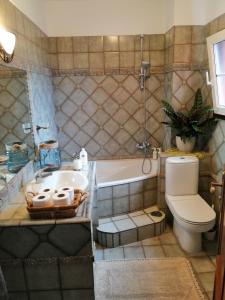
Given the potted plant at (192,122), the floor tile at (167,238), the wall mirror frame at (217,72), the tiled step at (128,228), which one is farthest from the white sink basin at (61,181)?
the wall mirror frame at (217,72)

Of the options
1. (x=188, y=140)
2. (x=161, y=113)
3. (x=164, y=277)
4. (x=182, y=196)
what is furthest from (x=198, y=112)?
(x=164, y=277)

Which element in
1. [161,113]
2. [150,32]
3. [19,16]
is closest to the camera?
[19,16]

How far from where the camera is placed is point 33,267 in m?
1.42

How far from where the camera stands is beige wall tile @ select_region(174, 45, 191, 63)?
2.85 meters

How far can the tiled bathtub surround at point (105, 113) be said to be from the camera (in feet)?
10.9

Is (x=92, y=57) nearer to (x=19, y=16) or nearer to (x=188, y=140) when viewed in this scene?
(x=19, y=16)

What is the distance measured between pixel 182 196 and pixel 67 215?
1613 millimetres

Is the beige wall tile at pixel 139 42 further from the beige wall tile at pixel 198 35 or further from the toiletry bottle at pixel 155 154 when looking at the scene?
the toiletry bottle at pixel 155 154

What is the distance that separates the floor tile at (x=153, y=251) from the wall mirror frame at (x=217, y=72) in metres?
1.47

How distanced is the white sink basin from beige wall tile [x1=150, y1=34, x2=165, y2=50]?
209cm

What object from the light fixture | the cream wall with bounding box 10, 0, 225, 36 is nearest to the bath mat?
the light fixture

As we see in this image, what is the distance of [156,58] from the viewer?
10.7ft

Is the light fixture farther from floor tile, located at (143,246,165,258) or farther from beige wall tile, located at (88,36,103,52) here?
floor tile, located at (143,246,165,258)

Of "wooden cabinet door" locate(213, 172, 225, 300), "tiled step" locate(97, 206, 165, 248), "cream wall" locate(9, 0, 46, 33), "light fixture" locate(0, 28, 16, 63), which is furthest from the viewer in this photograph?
"tiled step" locate(97, 206, 165, 248)
